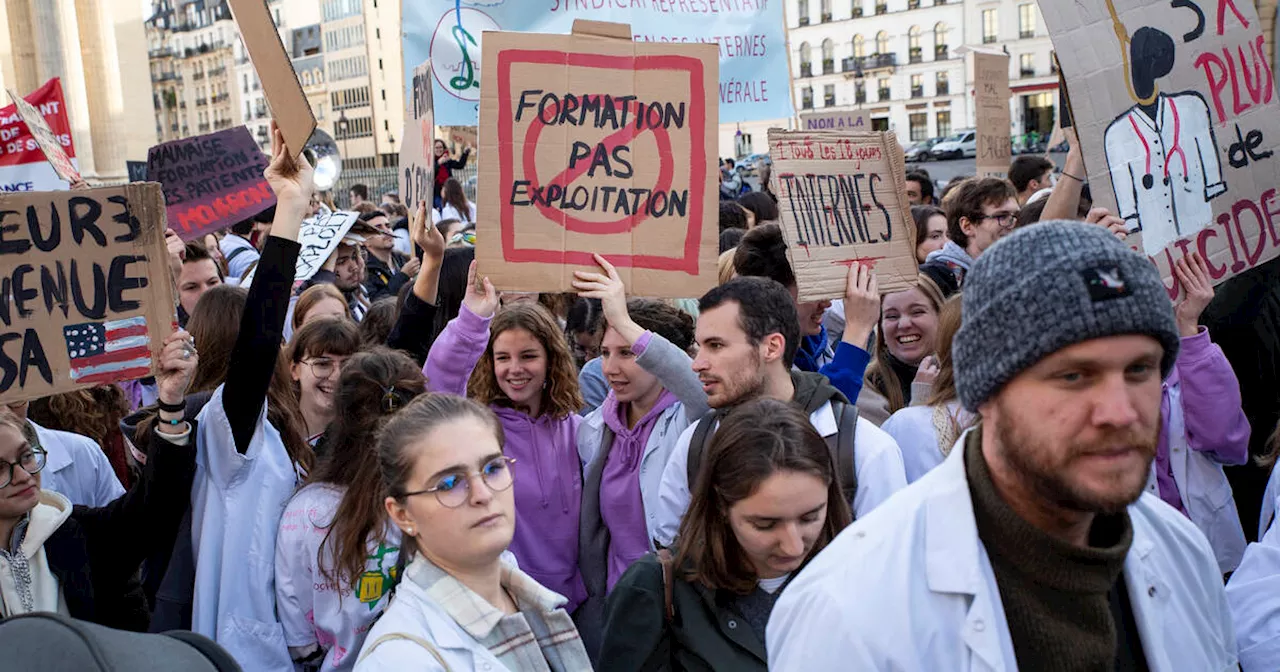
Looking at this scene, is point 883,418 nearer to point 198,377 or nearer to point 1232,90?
point 1232,90

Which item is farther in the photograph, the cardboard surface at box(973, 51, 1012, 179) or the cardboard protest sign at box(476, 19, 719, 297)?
the cardboard surface at box(973, 51, 1012, 179)

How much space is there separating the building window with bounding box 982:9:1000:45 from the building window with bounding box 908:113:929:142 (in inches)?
261

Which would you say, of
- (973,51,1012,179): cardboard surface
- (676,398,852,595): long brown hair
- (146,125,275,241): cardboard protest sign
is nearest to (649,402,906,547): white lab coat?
(676,398,852,595): long brown hair

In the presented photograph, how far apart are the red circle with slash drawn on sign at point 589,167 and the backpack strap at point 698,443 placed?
966 mm

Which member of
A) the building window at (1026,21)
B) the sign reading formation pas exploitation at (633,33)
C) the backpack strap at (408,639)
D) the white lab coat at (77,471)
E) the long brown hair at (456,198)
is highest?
the building window at (1026,21)

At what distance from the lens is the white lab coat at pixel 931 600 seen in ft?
5.76

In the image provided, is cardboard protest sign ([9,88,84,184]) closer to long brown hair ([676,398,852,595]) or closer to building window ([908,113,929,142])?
long brown hair ([676,398,852,595])

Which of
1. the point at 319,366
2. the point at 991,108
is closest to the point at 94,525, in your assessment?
Answer: the point at 319,366

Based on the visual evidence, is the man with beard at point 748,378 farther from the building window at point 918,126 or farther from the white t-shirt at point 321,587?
the building window at point 918,126

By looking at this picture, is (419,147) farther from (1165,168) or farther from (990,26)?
(990,26)

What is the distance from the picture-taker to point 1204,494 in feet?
12.7

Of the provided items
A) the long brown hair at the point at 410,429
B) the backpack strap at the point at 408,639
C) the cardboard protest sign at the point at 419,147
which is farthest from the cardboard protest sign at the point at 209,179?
the backpack strap at the point at 408,639

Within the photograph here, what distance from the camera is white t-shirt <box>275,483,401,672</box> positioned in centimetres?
338

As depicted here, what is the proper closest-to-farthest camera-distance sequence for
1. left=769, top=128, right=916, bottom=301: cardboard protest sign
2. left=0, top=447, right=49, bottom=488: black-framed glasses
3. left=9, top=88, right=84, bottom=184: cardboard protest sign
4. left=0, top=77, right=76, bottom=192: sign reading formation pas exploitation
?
left=0, top=447, right=49, bottom=488: black-framed glasses
left=769, top=128, right=916, bottom=301: cardboard protest sign
left=9, top=88, right=84, bottom=184: cardboard protest sign
left=0, top=77, right=76, bottom=192: sign reading formation pas exploitation
